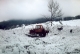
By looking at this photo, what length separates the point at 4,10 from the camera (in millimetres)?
8469

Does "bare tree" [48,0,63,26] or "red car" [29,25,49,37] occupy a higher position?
"bare tree" [48,0,63,26]

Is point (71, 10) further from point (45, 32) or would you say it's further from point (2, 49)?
point (45, 32)

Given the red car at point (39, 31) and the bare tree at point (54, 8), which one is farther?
the red car at point (39, 31)

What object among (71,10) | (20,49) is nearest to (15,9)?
(20,49)

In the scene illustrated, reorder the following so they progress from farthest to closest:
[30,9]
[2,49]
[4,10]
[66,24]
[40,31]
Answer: [66,24]
[40,31]
[30,9]
[4,10]
[2,49]

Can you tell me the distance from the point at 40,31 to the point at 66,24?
140 inches

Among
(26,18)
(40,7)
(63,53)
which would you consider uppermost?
(40,7)

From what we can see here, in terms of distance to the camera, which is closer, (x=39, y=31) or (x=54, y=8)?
(x=39, y=31)

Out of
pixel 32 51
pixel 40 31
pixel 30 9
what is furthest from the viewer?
pixel 40 31

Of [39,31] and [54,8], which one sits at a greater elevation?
[54,8]

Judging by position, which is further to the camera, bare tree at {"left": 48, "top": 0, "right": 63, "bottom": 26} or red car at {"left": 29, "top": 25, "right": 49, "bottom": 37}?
red car at {"left": 29, "top": 25, "right": 49, "bottom": 37}

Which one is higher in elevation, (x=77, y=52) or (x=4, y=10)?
(x=4, y=10)

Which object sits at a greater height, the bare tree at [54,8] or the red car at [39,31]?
the bare tree at [54,8]

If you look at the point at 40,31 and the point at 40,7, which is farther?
the point at 40,31
